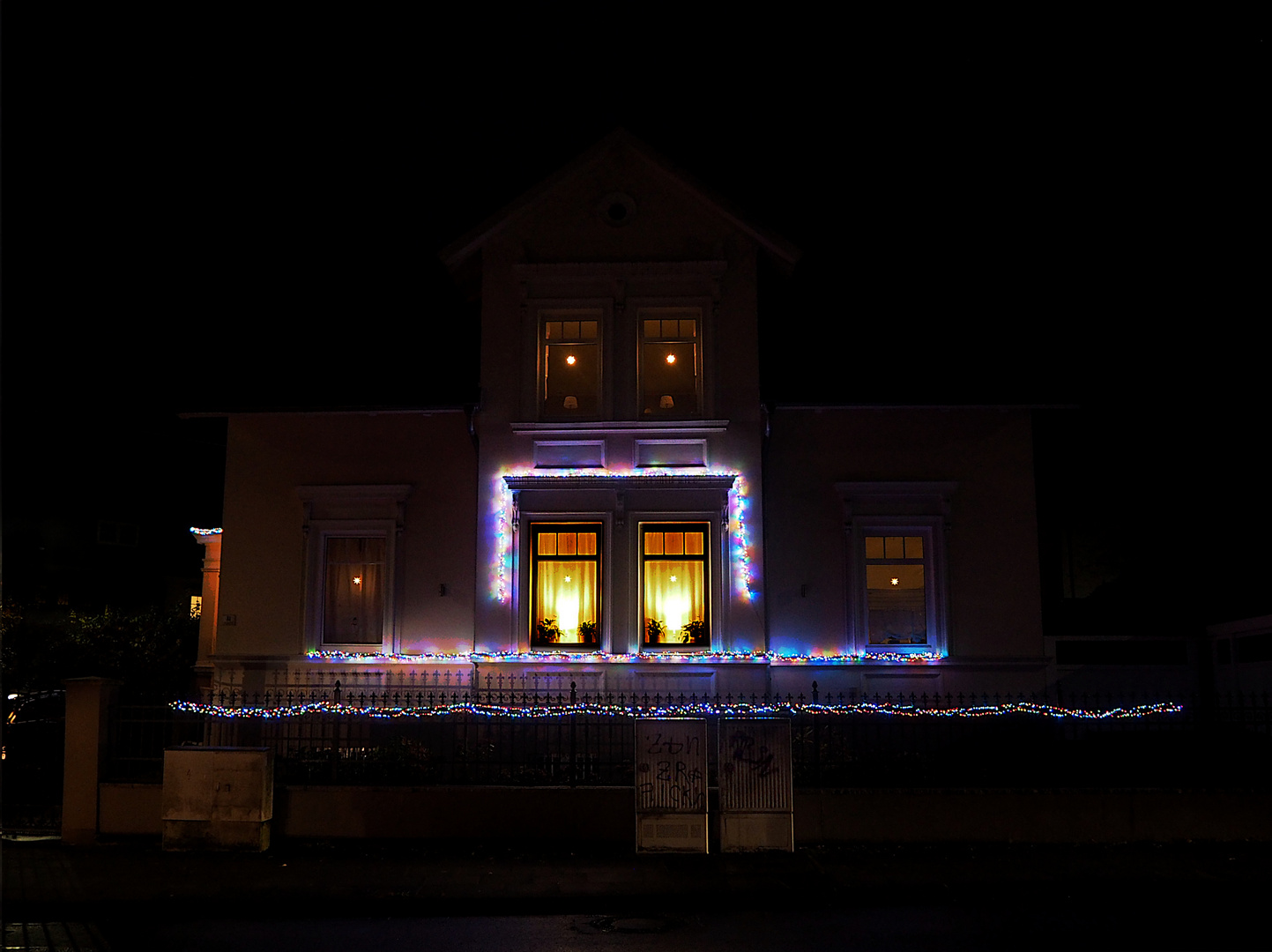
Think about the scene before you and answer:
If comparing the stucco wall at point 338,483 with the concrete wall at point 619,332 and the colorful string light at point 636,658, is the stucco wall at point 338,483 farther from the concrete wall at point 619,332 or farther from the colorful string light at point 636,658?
the concrete wall at point 619,332

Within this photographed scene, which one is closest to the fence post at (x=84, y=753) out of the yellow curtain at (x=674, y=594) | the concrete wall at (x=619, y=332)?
the concrete wall at (x=619, y=332)

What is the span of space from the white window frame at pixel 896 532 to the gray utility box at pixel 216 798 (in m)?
9.40

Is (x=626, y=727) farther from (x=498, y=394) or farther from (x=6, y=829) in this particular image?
(x=6, y=829)

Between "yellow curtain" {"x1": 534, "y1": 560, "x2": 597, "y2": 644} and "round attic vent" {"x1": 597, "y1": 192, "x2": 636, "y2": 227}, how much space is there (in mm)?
5567

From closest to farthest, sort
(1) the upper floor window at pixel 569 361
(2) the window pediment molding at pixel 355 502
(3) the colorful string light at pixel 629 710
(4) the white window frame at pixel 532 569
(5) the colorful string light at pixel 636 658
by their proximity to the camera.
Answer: (3) the colorful string light at pixel 629 710 < (5) the colorful string light at pixel 636 658 < (4) the white window frame at pixel 532 569 < (1) the upper floor window at pixel 569 361 < (2) the window pediment molding at pixel 355 502

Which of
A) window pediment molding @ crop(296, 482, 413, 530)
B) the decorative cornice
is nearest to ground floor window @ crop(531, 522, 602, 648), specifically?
the decorative cornice

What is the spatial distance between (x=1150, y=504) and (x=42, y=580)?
28.0 meters

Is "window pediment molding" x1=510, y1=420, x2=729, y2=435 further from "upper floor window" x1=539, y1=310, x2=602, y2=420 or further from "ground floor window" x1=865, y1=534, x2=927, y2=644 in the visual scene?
"ground floor window" x1=865, y1=534, x2=927, y2=644

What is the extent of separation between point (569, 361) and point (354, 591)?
17.5 feet

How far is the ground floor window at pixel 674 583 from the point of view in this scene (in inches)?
676

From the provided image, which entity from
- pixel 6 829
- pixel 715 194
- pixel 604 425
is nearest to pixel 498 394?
pixel 604 425

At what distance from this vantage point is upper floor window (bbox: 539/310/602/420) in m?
17.8

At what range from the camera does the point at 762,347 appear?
20531 mm

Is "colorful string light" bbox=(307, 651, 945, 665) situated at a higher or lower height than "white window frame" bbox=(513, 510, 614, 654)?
lower
